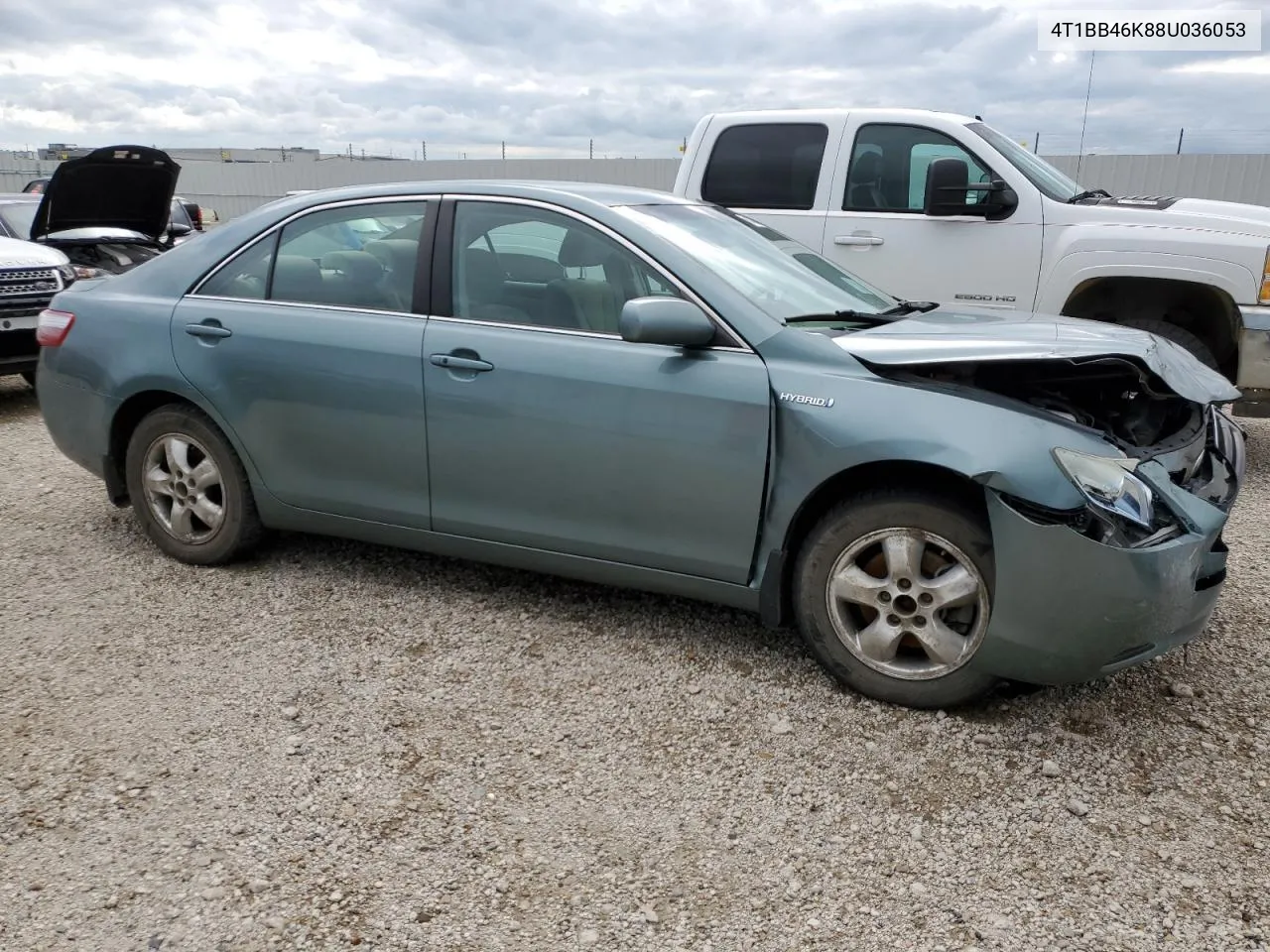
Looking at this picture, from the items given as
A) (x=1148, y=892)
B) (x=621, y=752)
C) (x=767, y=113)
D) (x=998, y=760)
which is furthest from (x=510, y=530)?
(x=767, y=113)

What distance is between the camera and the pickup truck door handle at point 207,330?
4219mm

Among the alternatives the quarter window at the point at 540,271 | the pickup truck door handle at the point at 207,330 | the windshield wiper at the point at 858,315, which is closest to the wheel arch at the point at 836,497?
the windshield wiper at the point at 858,315

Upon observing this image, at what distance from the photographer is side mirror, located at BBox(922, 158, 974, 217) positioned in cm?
636

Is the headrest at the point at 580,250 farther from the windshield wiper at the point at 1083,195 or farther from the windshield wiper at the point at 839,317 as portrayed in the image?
the windshield wiper at the point at 1083,195

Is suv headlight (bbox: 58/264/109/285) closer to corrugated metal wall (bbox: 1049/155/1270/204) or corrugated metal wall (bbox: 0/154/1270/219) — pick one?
corrugated metal wall (bbox: 0/154/1270/219)

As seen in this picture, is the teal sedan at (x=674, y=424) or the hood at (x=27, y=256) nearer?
the teal sedan at (x=674, y=424)

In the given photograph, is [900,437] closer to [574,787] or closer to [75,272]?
[574,787]

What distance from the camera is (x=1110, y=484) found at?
2982mm

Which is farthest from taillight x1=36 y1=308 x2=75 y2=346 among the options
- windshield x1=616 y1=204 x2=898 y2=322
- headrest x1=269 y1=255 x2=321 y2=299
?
windshield x1=616 y1=204 x2=898 y2=322

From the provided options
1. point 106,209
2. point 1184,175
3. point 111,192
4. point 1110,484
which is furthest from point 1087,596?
point 1184,175

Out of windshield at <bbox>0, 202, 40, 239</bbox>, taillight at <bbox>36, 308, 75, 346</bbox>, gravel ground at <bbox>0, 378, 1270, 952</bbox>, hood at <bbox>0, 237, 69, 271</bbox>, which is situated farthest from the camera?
windshield at <bbox>0, 202, 40, 239</bbox>

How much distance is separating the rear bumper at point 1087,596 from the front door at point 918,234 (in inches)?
143

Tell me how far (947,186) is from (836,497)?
3.72 metres

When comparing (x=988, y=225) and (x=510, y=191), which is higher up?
(x=510, y=191)
